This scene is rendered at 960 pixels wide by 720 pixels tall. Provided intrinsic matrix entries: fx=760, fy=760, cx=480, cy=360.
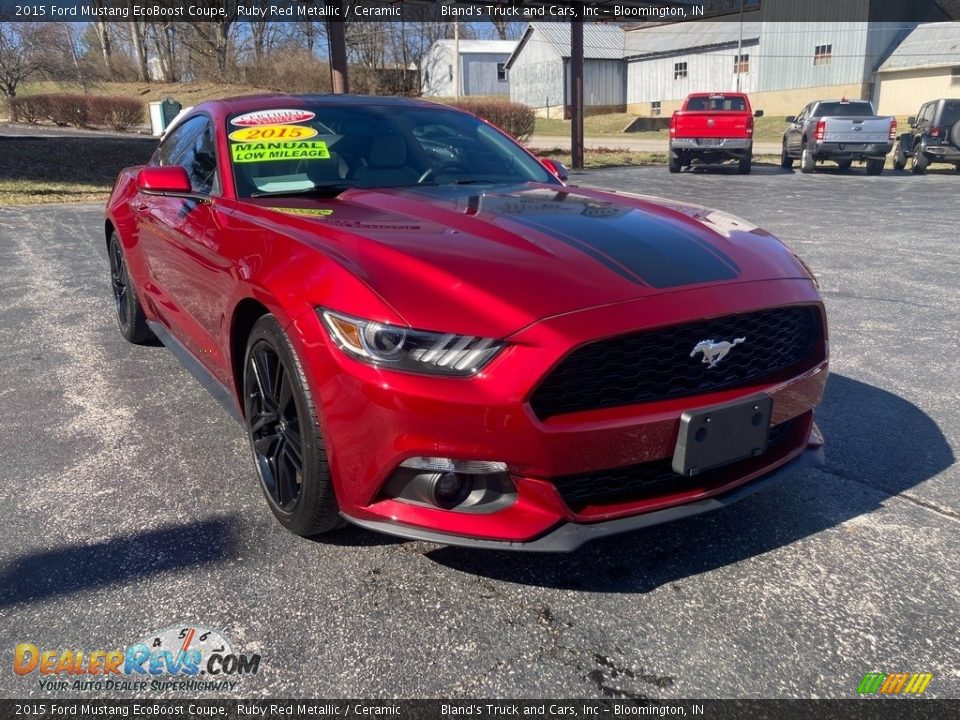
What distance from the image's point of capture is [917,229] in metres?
9.69

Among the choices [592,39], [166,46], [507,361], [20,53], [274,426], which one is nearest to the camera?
[507,361]

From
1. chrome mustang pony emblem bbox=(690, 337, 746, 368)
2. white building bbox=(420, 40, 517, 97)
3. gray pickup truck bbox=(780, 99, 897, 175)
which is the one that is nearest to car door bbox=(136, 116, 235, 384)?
chrome mustang pony emblem bbox=(690, 337, 746, 368)

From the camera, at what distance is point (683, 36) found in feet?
151

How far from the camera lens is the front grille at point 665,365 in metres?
2.09

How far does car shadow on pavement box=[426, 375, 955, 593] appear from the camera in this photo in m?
2.46

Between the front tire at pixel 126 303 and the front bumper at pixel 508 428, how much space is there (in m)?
2.90

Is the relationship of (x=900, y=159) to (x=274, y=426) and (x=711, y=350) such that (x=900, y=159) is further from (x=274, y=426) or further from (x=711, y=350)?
(x=274, y=426)

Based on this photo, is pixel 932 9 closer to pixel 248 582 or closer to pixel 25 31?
pixel 25 31

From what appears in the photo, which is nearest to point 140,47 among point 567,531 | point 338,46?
point 338,46

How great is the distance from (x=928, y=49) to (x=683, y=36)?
13.8m

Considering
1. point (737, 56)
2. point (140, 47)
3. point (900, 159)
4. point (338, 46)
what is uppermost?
point (140, 47)

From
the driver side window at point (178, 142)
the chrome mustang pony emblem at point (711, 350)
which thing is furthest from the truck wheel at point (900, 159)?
the chrome mustang pony emblem at point (711, 350)

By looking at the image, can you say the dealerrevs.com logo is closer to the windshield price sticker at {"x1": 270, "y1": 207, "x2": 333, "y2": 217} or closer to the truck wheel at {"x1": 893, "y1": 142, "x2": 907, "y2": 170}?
the windshield price sticker at {"x1": 270, "y1": 207, "x2": 333, "y2": 217}

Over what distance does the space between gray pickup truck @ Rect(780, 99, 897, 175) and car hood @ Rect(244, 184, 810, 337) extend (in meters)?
17.1
